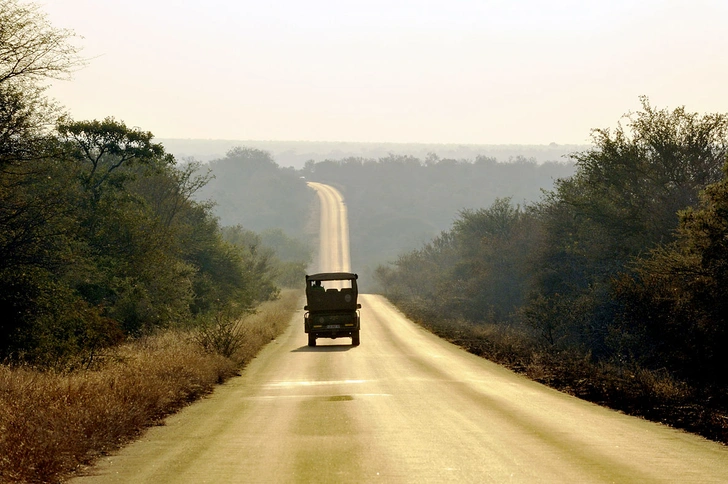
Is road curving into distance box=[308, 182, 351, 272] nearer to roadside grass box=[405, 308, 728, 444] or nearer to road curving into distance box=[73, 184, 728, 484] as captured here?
roadside grass box=[405, 308, 728, 444]

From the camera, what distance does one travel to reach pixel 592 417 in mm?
14516

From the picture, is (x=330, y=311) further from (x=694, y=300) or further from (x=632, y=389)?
(x=632, y=389)

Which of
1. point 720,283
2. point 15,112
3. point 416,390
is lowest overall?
point 416,390

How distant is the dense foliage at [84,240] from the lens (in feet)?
68.7

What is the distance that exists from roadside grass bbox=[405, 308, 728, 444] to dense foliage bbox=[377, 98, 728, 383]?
1.44 meters

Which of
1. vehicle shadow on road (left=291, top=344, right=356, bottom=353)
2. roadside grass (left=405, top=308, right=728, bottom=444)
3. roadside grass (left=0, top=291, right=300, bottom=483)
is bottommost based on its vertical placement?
vehicle shadow on road (left=291, top=344, right=356, bottom=353)

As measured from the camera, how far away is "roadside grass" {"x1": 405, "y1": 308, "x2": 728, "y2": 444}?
13.9 m

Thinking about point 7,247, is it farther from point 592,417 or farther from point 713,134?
point 713,134

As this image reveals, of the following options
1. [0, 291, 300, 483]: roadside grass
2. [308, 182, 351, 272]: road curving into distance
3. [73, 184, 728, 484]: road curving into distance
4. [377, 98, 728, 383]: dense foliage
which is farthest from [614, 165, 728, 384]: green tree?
[308, 182, 351, 272]: road curving into distance

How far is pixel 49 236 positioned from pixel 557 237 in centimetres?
2805

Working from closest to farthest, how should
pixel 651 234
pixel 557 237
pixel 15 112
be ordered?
pixel 15 112 < pixel 651 234 < pixel 557 237

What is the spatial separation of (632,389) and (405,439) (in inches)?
308

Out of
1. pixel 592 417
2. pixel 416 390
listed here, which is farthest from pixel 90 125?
pixel 592 417

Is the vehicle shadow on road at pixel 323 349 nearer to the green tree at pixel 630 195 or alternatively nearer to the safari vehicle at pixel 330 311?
the safari vehicle at pixel 330 311
